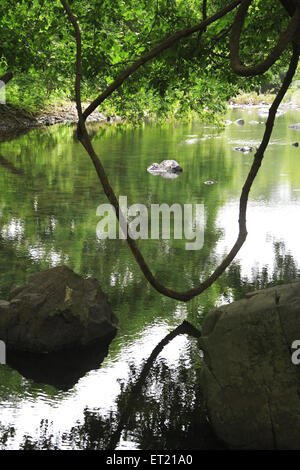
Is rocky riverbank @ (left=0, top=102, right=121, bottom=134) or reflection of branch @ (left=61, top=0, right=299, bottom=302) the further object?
rocky riverbank @ (left=0, top=102, right=121, bottom=134)

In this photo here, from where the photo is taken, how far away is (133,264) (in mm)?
15109

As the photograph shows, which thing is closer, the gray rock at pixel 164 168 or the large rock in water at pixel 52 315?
the large rock in water at pixel 52 315

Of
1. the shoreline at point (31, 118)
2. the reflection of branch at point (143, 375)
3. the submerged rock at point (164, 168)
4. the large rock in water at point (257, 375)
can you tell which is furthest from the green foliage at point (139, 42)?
the shoreline at point (31, 118)

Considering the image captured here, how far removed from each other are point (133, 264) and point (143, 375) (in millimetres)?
5772

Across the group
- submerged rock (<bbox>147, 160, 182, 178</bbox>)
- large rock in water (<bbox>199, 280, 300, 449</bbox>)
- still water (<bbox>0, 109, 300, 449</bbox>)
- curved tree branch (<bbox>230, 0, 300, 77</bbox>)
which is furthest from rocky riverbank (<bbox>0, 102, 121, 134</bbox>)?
curved tree branch (<bbox>230, 0, 300, 77</bbox>)

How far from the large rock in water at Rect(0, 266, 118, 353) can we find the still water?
585 millimetres

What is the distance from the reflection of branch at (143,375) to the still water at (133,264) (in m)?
0.04

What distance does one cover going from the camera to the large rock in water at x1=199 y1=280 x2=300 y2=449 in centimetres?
707

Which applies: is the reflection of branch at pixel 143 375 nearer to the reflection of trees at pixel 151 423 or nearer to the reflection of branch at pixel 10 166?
the reflection of trees at pixel 151 423

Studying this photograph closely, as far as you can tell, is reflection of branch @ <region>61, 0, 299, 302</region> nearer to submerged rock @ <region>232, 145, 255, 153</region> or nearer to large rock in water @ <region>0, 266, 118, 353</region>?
large rock in water @ <region>0, 266, 118, 353</region>

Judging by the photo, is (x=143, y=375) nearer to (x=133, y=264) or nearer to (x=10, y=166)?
(x=133, y=264)

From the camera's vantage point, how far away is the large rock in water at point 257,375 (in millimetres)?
7066

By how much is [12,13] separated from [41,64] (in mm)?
1970
